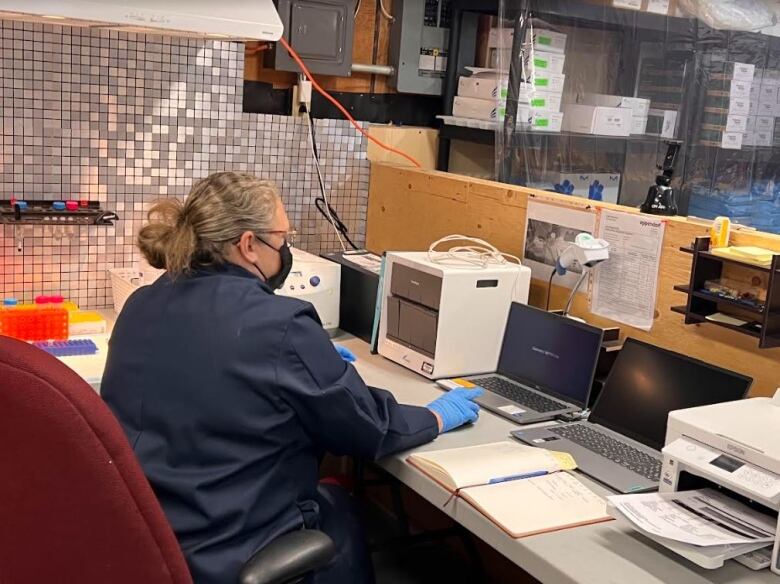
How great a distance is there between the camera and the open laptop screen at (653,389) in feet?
6.76

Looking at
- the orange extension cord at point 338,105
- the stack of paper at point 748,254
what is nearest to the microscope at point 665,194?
the stack of paper at point 748,254

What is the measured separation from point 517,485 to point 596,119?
179 centimetres

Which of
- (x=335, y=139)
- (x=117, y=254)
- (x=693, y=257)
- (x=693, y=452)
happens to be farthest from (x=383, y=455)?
(x=335, y=139)

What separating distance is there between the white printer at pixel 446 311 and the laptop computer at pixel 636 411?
41 cm

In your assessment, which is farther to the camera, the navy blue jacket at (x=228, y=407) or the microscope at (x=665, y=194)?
the microscope at (x=665, y=194)

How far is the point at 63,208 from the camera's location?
9.21ft

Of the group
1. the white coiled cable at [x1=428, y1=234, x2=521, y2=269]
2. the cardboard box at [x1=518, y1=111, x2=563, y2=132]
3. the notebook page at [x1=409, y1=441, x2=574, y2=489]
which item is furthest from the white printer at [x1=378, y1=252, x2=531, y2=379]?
the cardboard box at [x1=518, y1=111, x2=563, y2=132]

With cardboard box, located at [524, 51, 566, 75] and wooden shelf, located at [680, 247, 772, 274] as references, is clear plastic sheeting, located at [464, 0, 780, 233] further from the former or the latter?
wooden shelf, located at [680, 247, 772, 274]

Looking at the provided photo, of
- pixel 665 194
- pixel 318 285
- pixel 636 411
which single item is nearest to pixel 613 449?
pixel 636 411

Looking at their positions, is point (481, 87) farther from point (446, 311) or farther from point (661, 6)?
point (446, 311)

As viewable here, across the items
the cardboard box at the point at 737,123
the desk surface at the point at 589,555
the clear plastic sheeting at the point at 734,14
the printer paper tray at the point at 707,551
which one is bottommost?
the desk surface at the point at 589,555

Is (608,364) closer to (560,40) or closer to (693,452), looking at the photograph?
(693,452)

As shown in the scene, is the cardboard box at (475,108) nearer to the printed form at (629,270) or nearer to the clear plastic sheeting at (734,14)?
the clear plastic sheeting at (734,14)

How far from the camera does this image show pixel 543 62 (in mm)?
3205
